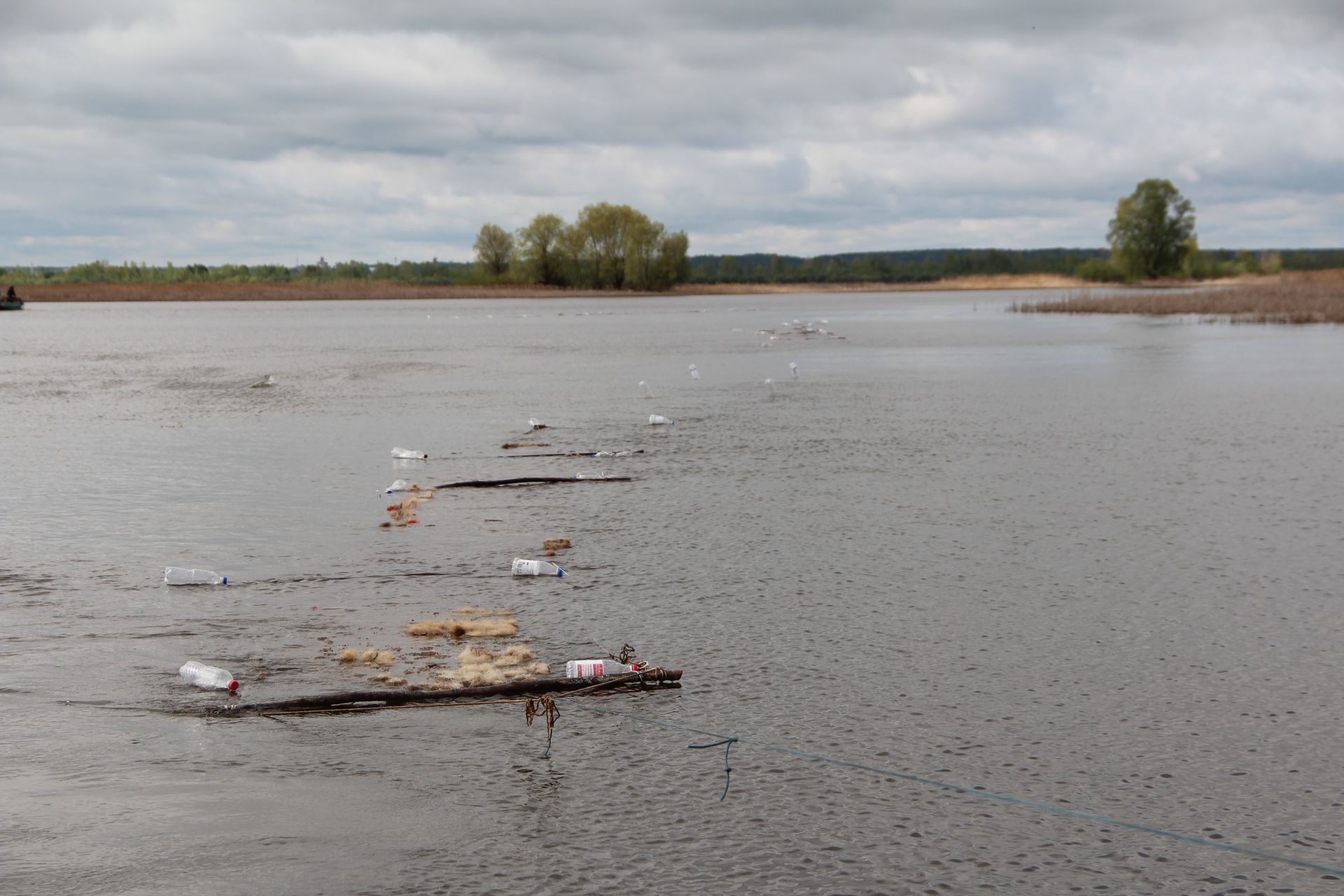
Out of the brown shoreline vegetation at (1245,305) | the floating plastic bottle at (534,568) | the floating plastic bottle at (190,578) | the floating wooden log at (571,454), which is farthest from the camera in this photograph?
the brown shoreline vegetation at (1245,305)

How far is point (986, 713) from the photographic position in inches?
260

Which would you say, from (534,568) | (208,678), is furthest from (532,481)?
(208,678)

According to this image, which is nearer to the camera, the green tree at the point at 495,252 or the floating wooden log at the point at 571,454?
the floating wooden log at the point at 571,454

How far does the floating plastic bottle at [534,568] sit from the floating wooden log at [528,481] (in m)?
4.46

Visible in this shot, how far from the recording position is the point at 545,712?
6.48 m

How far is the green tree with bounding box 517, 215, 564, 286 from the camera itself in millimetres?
134125

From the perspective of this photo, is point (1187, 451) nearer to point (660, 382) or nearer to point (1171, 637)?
point (1171, 637)

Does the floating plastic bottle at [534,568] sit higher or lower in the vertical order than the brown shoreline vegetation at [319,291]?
lower

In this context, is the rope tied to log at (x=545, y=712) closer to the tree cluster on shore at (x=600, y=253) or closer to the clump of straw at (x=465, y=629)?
the clump of straw at (x=465, y=629)

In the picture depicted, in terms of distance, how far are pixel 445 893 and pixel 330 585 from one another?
5.21 m

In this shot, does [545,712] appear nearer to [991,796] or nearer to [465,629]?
[465,629]

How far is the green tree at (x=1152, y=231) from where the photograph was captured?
135000mm

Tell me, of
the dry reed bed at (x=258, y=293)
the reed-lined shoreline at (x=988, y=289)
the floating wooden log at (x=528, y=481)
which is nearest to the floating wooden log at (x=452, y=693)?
the floating wooden log at (x=528, y=481)

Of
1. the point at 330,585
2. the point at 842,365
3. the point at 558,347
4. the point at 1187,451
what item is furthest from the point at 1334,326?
the point at 330,585
